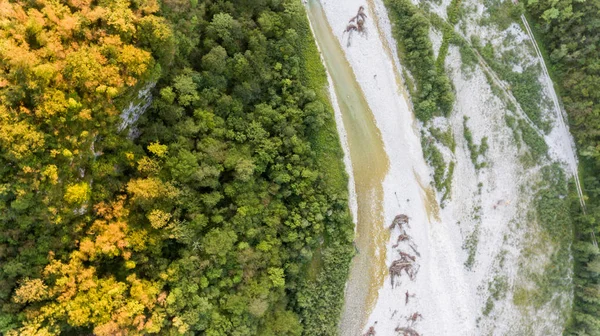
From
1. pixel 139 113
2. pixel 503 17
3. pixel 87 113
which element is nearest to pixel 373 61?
pixel 503 17

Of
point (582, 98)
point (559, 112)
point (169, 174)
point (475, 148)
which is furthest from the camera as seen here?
point (559, 112)

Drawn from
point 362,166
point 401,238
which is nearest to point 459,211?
point 401,238

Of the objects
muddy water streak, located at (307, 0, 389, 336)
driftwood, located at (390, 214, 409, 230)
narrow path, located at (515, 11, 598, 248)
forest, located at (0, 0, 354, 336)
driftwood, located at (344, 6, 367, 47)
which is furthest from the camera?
narrow path, located at (515, 11, 598, 248)

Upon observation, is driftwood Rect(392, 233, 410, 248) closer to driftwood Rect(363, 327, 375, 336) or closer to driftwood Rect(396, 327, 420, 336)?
driftwood Rect(396, 327, 420, 336)

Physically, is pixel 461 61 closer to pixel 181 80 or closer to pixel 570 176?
pixel 570 176

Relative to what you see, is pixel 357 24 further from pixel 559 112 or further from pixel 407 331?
pixel 407 331

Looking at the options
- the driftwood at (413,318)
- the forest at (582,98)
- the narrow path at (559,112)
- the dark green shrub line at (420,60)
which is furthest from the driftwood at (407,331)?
the narrow path at (559,112)

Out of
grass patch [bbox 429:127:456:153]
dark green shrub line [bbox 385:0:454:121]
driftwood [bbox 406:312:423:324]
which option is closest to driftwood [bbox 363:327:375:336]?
driftwood [bbox 406:312:423:324]
